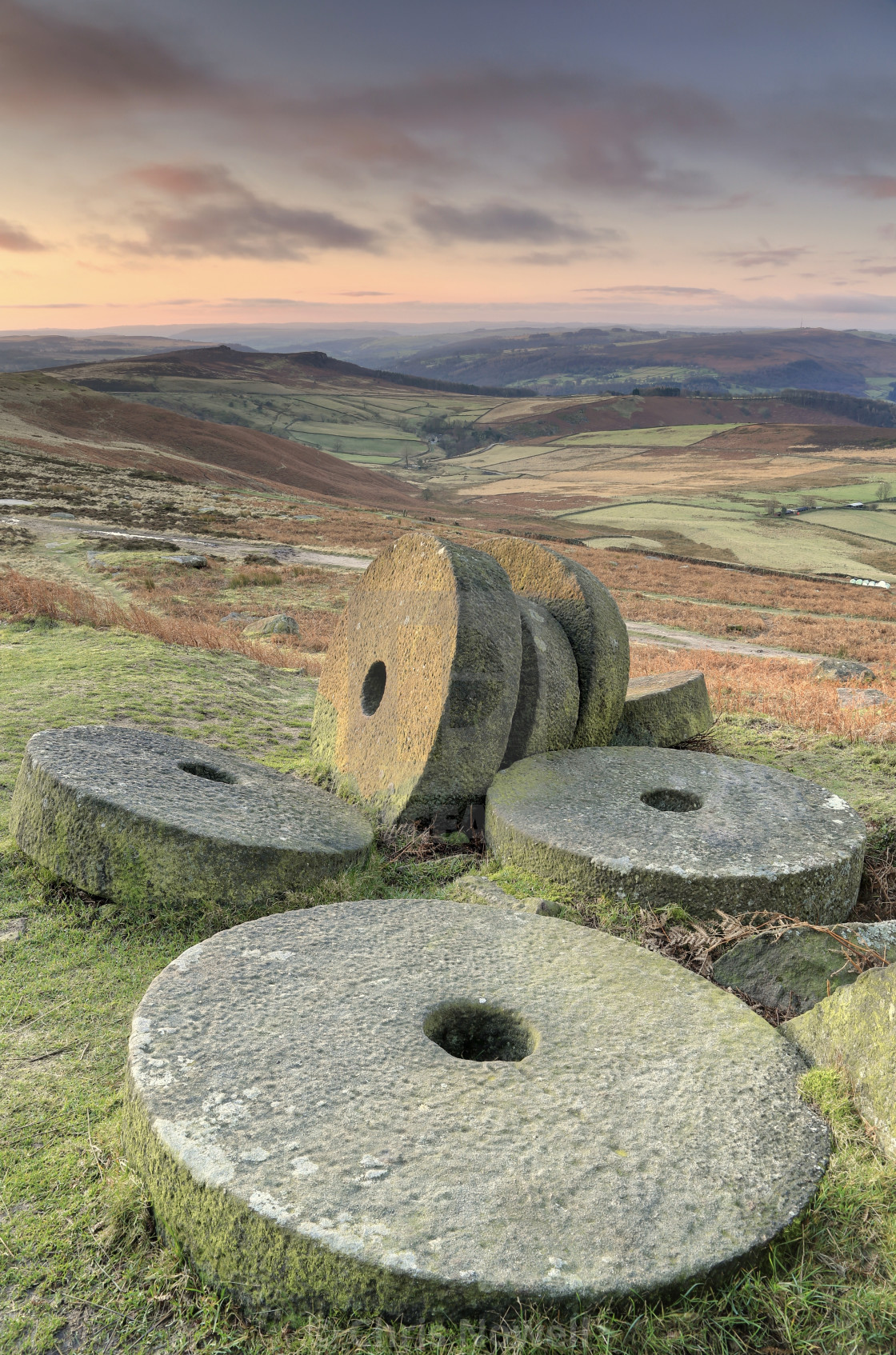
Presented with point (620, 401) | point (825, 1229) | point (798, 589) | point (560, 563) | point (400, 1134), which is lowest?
point (798, 589)

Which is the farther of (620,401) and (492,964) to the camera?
(620,401)

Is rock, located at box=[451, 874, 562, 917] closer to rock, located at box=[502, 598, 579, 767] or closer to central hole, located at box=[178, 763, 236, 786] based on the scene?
rock, located at box=[502, 598, 579, 767]

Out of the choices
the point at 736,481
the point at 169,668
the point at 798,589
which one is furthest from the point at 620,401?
the point at 169,668

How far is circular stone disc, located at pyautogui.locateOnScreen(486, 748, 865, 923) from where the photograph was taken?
5191 millimetres

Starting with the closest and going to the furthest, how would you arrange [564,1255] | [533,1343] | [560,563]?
[533,1343] → [564,1255] → [560,563]

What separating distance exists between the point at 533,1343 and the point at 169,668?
944 centimetres

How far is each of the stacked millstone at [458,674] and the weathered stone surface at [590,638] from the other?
0.04 ft

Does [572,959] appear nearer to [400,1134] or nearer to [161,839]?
[400,1134]

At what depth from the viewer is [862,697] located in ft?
40.4

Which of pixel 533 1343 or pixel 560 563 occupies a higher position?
pixel 560 563

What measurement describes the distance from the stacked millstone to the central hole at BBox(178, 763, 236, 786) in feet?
3.51

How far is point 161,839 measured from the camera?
5113 millimetres

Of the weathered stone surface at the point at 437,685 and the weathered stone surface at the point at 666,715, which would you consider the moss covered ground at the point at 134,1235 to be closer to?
the weathered stone surface at the point at 437,685

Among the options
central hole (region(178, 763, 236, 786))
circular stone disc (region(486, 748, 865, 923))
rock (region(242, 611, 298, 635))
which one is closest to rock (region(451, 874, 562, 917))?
circular stone disc (region(486, 748, 865, 923))
